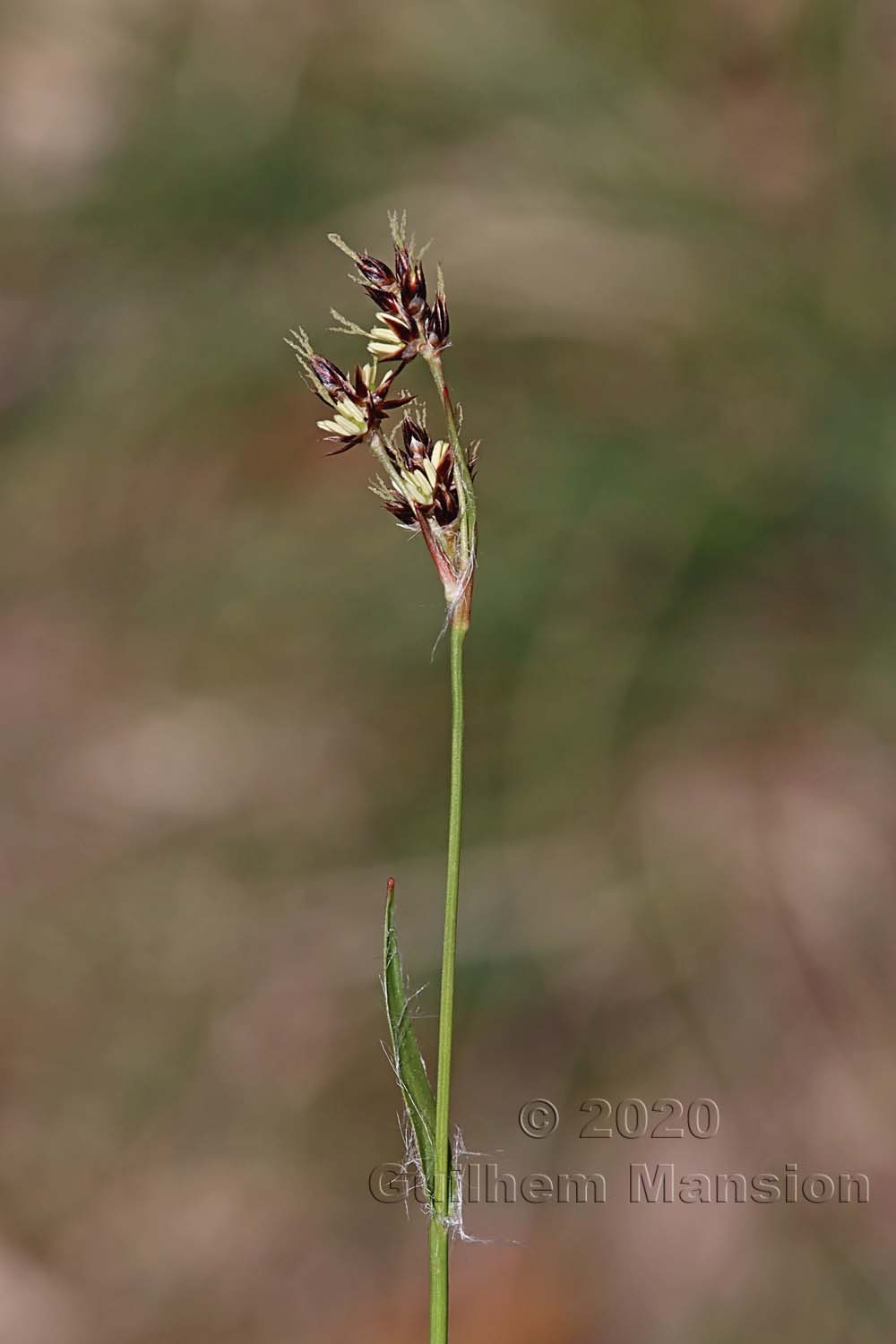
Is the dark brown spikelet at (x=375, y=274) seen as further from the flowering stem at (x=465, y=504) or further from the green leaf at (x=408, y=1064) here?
the green leaf at (x=408, y=1064)

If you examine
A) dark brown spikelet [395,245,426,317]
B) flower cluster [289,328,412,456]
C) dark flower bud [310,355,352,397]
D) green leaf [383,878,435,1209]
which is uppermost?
dark brown spikelet [395,245,426,317]

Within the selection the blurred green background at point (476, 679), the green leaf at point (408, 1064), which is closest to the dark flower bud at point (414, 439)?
the green leaf at point (408, 1064)

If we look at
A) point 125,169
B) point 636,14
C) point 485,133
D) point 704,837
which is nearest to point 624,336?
point 485,133

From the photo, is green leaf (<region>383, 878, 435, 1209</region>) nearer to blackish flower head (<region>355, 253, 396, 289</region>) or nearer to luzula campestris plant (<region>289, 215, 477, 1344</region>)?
luzula campestris plant (<region>289, 215, 477, 1344</region>)

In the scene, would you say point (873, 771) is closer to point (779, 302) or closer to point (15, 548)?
point (779, 302)

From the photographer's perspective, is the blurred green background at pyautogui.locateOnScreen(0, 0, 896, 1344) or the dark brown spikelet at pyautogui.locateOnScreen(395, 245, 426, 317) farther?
the blurred green background at pyautogui.locateOnScreen(0, 0, 896, 1344)

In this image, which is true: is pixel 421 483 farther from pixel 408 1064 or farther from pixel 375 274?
pixel 408 1064

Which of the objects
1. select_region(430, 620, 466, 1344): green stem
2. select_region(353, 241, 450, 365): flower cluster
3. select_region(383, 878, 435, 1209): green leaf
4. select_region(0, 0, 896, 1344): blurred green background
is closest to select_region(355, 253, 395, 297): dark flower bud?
select_region(353, 241, 450, 365): flower cluster
